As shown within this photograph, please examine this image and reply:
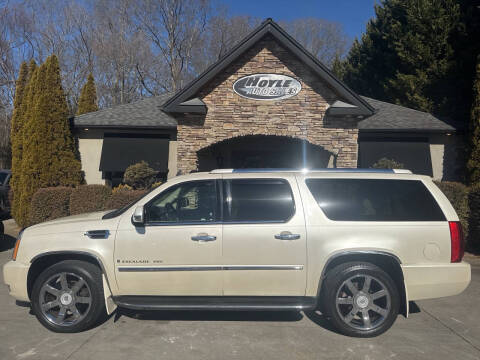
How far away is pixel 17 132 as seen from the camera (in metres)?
12.1

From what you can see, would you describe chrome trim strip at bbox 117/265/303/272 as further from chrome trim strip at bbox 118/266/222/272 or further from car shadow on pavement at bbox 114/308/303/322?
car shadow on pavement at bbox 114/308/303/322

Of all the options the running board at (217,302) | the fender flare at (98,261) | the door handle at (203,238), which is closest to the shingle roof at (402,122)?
the running board at (217,302)

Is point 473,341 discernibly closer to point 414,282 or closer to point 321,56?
point 414,282

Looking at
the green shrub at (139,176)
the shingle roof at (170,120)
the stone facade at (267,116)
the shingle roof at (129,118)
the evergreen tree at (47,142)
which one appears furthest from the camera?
the shingle roof at (129,118)

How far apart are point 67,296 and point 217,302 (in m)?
1.77

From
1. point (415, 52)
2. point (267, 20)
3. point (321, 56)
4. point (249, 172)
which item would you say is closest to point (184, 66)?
point (321, 56)

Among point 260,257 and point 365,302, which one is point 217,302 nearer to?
point 260,257

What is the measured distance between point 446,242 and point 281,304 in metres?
1.99

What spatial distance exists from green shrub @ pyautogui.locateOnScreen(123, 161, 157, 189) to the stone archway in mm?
2992

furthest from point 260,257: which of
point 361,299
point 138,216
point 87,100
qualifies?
point 87,100

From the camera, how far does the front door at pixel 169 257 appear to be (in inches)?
149

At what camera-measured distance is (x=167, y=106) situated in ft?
30.9

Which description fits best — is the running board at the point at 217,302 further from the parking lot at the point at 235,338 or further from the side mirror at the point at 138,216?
the side mirror at the point at 138,216

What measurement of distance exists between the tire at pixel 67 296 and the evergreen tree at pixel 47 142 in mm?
8011
